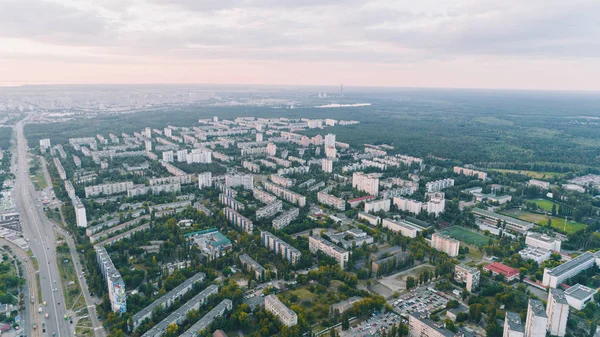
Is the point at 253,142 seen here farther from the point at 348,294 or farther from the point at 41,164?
the point at 348,294

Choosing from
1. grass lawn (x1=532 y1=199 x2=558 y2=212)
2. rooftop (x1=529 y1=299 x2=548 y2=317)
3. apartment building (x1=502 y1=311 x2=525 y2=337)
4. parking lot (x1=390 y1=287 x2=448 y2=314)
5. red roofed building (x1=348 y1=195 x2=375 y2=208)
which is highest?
rooftop (x1=529 y1=299 x2=548 y2=317)

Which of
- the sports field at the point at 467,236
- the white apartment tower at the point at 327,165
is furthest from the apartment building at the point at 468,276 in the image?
the white apartment tower at the point at 327,165

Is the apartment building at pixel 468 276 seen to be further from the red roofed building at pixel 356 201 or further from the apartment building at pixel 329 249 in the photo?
the red roofed building at pixel 356 201

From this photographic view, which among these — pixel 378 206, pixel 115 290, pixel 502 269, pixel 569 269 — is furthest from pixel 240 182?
pixel 569 269

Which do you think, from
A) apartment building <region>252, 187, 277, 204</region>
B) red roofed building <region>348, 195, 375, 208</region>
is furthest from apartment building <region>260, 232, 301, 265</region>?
red roofed building <region>348, 195, 375, 208</region>

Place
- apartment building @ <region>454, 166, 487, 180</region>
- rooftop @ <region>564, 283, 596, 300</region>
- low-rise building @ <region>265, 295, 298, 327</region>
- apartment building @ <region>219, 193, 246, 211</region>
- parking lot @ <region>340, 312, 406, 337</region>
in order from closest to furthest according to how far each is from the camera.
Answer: low-rise building @ <region>265, 295, 298, 327</region> → parking lot @ <region>340, 312, 406, 337</region> → rooftop @ <region>564, 283, 596, 300</region> → apartment building @ <region>219, 193, 246, 211</region> → apartment building @ <region>454, 166, 487, 180</region>

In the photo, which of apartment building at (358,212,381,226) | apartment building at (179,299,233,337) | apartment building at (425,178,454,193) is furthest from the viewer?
apartment building at (425,178,454,193)

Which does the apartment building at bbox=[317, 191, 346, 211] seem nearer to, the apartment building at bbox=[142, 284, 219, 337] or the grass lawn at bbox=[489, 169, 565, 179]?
the apartment building at bbox=[142, 284, 219, 337]
